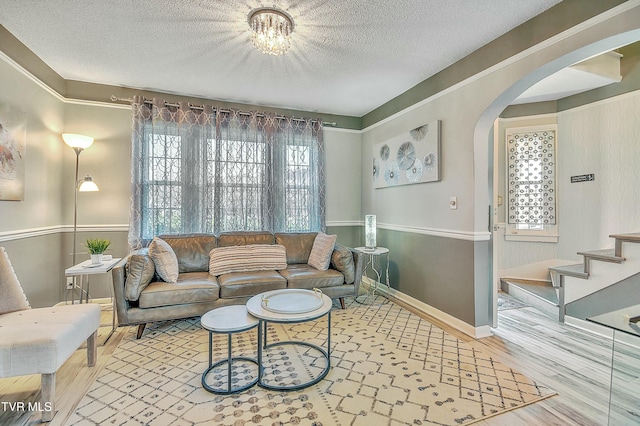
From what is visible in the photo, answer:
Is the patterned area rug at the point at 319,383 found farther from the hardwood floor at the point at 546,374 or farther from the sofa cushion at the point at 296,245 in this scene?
the sofa cushion at the point at 296,245

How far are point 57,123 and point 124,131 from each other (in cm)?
63

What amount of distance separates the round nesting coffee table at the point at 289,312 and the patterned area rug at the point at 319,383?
5 cm

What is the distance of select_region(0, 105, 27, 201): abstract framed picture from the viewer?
2.44 meters

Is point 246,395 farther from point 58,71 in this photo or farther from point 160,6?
point 58,71

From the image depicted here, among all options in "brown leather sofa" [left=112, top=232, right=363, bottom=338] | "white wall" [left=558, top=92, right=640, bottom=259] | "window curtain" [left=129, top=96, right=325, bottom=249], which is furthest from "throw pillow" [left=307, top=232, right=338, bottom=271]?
"white wall" [left=558, top=92, right=640, bottom=259]

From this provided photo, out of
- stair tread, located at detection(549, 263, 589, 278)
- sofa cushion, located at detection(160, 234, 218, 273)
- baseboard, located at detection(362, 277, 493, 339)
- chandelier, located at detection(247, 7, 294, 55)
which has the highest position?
chandelier, located at detection(247, 7, 294, 55)

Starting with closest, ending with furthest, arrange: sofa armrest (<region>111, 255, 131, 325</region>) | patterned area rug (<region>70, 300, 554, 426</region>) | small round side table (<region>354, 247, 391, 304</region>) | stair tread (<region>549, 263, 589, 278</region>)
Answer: patterned area rug (<region>70, 300, 554, 426</region>), sofa armrest (<region>111, 255, 131, 325</region>), stair tread (<region>549, 263, 589, 278</region>), small round side table (<region>354, 247, 391, 304</region>)

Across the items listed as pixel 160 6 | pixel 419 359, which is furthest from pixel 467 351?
pixel 160 6

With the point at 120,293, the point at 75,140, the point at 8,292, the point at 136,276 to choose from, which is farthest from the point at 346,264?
the point at 75,140

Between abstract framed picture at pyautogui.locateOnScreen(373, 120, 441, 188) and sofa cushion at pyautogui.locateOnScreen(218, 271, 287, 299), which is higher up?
abstract framed picture at pyautogui.locateOnScreen(373, 120, 441, 188)

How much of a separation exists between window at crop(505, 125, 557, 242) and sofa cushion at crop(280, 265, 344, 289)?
3024 millimetres

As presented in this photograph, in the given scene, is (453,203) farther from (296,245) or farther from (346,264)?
(296,245)

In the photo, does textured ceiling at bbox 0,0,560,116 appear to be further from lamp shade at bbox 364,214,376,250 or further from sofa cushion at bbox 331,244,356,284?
sofa cushion at bbox 331,244,356,284

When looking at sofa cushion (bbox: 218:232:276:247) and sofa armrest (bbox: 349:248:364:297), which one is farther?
sofa cushion (bbox: 218:232:276:247)
